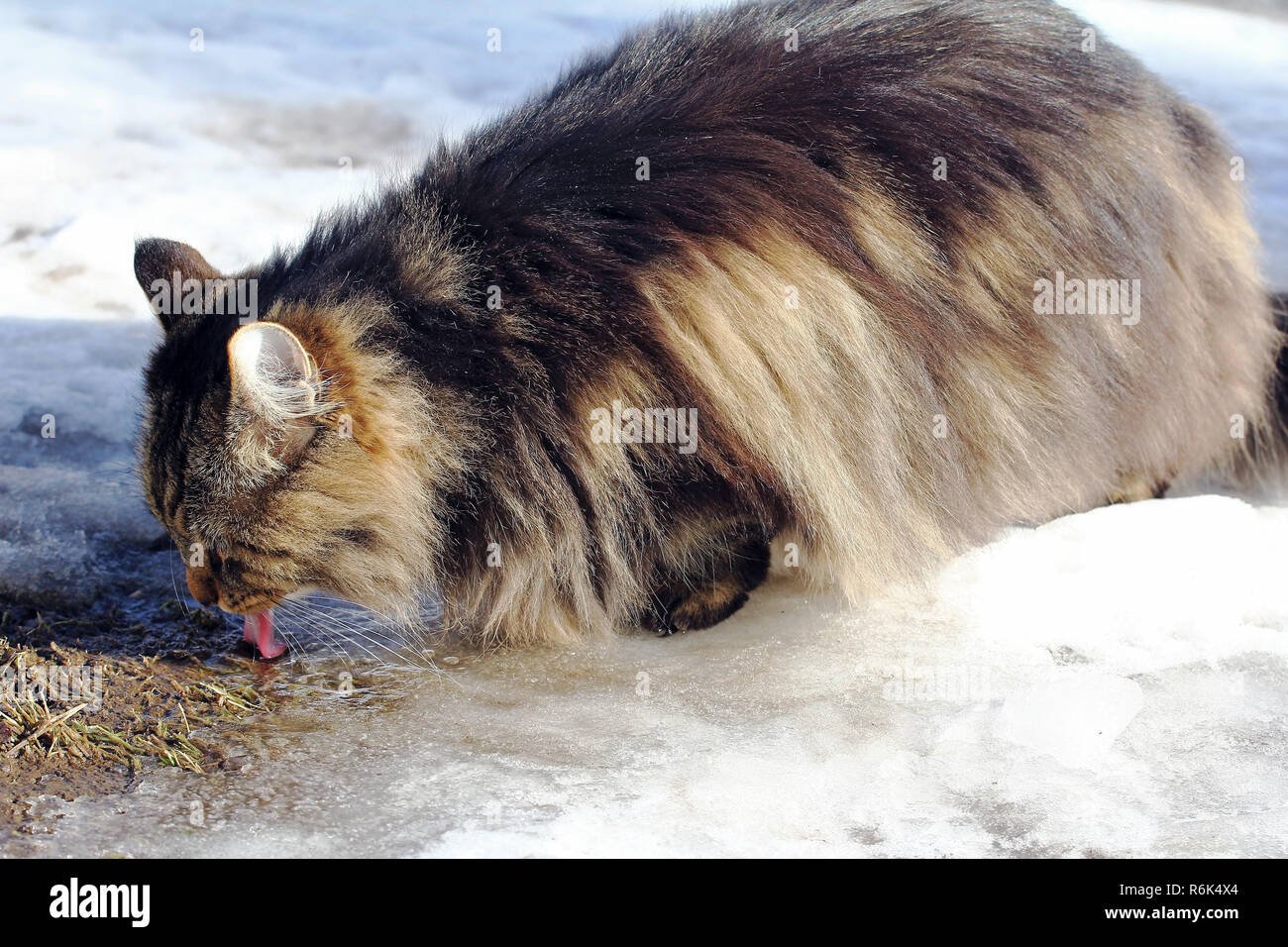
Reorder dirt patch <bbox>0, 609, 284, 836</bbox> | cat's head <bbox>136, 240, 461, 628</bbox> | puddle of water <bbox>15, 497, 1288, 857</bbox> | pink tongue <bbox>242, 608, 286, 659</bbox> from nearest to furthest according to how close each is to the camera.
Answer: puddle of water <bbox>15, 497, 1288, 857</bbox>, dirt patch <bbox>0, 609, 284, 836</bbox>, cat's head <bbox>136, 240, 461, 628</bbox>, pink tongue <bbox>242, 608, 286, 659</bbox>

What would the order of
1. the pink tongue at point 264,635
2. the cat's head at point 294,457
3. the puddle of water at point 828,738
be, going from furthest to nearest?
the pink tongue at point 264,635 → the cat's head at point 294,457 → the puddle of water at point 828,738

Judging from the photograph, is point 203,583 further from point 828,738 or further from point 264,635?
point 828,738

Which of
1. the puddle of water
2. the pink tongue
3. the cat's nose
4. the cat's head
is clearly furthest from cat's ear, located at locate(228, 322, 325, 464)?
A: the puddle of water

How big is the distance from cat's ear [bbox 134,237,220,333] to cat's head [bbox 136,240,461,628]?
0.49ft

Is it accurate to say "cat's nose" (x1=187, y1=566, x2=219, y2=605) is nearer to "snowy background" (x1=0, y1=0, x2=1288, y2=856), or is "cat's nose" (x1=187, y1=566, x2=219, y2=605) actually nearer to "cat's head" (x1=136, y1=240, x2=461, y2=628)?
"cat's head" (x1=136, y1=240, x2=461, y2=628)

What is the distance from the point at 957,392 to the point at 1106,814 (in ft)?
3.45

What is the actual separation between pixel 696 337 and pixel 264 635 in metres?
1.21

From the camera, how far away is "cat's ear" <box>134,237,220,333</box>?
106 inches

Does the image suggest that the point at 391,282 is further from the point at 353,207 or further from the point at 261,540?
the point at 261,540

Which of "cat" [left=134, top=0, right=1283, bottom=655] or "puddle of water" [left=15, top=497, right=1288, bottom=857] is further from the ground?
"cat" [left=134, top=0, right=1283, bottom=655]

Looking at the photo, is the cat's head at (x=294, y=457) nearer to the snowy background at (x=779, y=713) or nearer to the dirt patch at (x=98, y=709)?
the dirt patch at (x=98, y=709)

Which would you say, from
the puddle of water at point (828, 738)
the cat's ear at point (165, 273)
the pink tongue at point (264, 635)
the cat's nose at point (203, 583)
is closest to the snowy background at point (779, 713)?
the puddle of water at point (828, 738)

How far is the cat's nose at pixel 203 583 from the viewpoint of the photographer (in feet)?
8.22

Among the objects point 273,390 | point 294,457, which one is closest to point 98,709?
point 294,457
